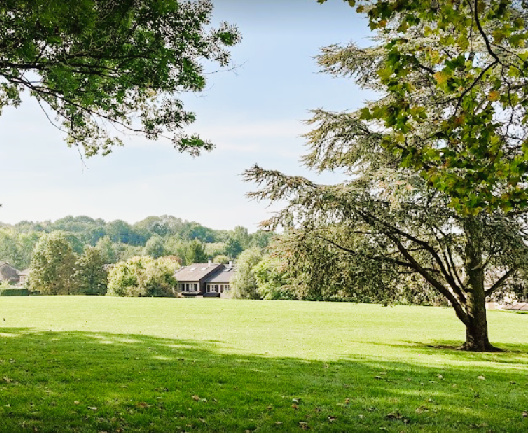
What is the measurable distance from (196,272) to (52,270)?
105 ft

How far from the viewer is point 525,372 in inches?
480

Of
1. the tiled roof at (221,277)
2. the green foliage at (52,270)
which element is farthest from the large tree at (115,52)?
the tiled roof at (221,277)

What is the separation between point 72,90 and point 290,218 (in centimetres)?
811

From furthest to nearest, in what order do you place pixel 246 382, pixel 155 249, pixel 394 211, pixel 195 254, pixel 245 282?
1. pixel 155 249
2. pixel 195 254
3. pixel 245 282
4. pixel 394 211
5. pixel 246 382

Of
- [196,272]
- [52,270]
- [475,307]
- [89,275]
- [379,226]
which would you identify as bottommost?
[475,307]

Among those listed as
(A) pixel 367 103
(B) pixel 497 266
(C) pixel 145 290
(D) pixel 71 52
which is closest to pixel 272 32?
(D) pixel 71 52

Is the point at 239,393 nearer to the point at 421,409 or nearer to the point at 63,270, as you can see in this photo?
the point at 421,409

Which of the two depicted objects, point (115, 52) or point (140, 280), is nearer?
point (115, 52)

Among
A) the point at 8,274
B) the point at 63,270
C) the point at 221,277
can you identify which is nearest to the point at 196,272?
the point at 221,277

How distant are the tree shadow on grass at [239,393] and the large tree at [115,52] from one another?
4841 mm

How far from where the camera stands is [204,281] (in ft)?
324

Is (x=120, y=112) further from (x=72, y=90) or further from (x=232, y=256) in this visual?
(x=232, y=256)

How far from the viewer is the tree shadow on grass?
662 cm

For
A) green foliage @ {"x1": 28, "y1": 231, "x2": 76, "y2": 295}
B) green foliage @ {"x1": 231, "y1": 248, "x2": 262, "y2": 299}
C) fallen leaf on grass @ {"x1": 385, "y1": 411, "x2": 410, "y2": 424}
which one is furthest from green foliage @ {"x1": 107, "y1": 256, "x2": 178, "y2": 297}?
Answer: fallen leaf on grass @ {"x1": 385, "y1": 411, "x2": 410, "y2": 424}
